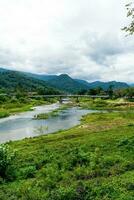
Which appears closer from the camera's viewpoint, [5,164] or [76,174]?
[76,174]

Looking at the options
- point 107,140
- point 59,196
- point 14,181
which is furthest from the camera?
point 107,140

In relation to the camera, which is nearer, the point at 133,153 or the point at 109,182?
the point at 109,182

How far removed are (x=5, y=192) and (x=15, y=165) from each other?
363 inches

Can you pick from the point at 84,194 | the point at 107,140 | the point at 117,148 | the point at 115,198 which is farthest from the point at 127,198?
the point at 107,140

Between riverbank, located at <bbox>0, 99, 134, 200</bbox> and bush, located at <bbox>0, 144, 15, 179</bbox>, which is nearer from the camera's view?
riverbank, located at <bbox>0, 99, 134, 200</bbox>

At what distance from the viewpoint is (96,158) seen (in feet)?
118

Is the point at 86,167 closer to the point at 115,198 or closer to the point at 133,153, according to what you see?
the point at 133,153

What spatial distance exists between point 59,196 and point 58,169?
8.80 metres

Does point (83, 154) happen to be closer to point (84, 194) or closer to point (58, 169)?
point (58, 169)

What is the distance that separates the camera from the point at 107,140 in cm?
4694

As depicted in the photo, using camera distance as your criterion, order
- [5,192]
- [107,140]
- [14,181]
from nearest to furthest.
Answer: [5,192]
[14,181]
[107,140]

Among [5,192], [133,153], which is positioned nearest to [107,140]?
[133,153]

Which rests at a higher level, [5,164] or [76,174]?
[5,164]

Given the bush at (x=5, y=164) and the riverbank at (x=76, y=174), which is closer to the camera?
the riverbank at (x=76, y=174)
